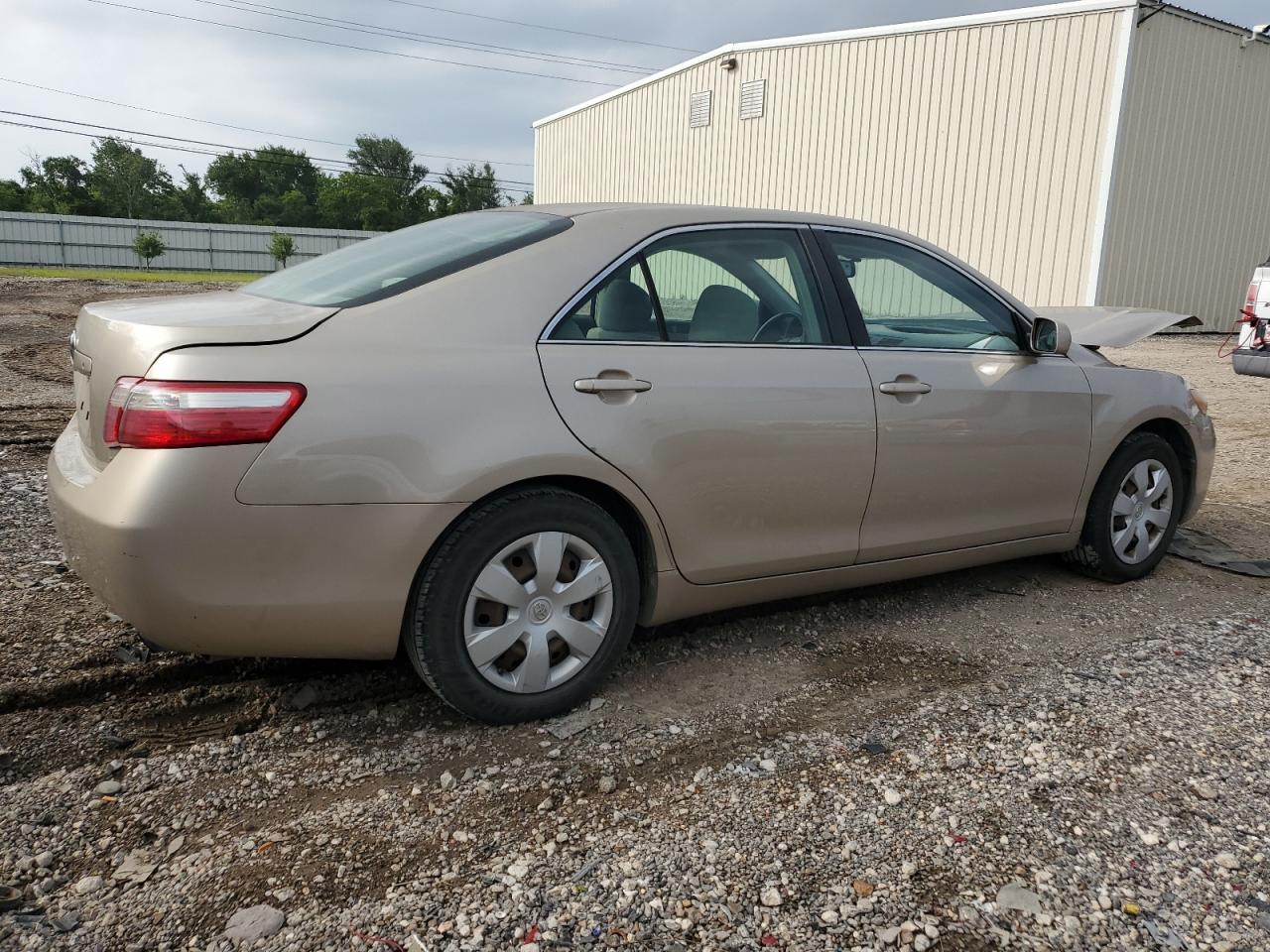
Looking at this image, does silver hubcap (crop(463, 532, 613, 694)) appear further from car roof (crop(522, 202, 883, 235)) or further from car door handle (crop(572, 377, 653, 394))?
car roof (crop(522, 202, 883, 235))

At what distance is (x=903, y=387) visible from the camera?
353cm

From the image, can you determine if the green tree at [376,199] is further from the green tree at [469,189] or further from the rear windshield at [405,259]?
the rear windshield at [405,259]

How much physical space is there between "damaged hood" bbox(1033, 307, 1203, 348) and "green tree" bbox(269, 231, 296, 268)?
146ft

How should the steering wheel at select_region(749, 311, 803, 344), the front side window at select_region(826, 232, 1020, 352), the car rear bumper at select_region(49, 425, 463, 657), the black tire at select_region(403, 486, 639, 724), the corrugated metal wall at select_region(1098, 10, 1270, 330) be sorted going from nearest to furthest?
the car rear bumper at select_region(49, 425, 463, 657) < the black tire at select_region(403, 486, 639, 724) < the steering wheel at select_region(749, 311, 803, 344) < the front side window at select_region(826, 232, 1020, 352) < the corrugated metal wall at select_region(1098, 10, 1270, 330)

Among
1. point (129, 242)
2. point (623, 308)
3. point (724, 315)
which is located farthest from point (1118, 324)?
point (129, 242)

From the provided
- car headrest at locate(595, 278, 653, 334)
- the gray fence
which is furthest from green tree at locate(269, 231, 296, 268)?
car headrest at locate(595, 278, 653, 334)

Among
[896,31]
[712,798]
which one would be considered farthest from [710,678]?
[896,31]

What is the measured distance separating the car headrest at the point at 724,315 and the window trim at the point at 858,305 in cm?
37

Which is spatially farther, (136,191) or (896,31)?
(136,191)

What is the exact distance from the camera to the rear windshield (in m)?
2.93

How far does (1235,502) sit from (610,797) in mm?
5305

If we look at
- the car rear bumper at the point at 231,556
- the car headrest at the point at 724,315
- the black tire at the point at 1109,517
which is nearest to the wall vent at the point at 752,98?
the black tire at the point at 1109,517

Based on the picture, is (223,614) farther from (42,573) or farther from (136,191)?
(136,191)

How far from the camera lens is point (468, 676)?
2777 millimetres
